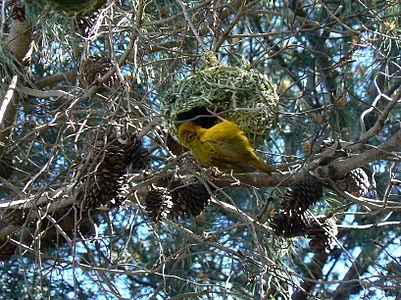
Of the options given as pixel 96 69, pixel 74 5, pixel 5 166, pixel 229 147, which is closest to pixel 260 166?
pixel 229 147

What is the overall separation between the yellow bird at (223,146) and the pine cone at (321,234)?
15.0 inches

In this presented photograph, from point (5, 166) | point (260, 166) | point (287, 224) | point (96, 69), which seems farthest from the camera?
point (5, 166)

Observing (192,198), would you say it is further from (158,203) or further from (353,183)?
(353,183)

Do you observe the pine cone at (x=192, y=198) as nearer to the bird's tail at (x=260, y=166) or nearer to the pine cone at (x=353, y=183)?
the bird's tail at (x=260, y=166)

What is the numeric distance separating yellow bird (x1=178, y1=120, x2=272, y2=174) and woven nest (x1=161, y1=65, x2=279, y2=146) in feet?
0.21

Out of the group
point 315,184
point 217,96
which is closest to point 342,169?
point 315,184

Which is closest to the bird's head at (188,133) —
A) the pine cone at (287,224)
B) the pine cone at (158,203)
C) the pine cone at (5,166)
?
the pine cone at (158,203)

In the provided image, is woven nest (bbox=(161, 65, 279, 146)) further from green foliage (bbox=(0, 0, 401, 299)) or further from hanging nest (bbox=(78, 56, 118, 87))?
hanging nest (bbox=(78, 56, 118, 87))

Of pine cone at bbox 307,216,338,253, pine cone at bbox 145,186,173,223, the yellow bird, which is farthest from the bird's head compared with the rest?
pine cone at bbox 307,216,338,253

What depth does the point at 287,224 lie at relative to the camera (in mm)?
2441

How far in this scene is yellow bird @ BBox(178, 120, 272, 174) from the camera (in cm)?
220

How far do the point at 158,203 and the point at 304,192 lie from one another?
475 millimetres

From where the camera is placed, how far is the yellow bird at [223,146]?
86.4 inches

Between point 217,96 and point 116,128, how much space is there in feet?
1.12
